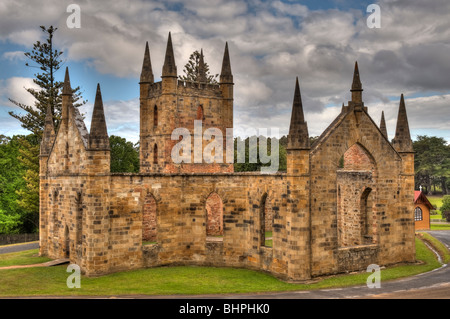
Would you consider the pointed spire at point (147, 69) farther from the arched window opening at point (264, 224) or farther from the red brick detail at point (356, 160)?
the red brick detail at point (356, 160)

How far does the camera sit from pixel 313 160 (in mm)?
21750

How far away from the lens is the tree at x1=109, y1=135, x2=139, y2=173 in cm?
5367

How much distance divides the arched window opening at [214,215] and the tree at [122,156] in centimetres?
2270

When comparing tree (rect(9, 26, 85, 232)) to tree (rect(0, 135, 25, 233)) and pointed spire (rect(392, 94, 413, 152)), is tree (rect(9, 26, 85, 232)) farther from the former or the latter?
pointed spire (rect(392, 94, 413, 152))

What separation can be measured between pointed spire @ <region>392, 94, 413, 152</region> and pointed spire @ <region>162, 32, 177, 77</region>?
1593 centimetres

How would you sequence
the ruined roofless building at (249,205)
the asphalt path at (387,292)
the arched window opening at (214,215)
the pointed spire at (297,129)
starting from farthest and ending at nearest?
the arched window opening at (214,215) < the ruined roofless building at (249,205) < the pointed spire at (297,129) < the asphalt path at (387,292)

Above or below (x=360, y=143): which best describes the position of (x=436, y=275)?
below

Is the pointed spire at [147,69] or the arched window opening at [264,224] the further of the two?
the pointed spire at [147,69]

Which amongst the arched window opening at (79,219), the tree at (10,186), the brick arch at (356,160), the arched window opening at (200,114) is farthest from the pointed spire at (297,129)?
the tree at (10,186)

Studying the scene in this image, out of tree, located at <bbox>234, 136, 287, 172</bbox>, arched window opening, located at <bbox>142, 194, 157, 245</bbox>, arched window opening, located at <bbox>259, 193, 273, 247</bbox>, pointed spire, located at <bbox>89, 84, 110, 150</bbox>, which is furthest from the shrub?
pointed spire, located at <bbox>89, 84, 110, 150</bbox>

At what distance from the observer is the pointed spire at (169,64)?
31.6 meters

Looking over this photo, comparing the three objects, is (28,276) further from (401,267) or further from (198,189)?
(401,267)

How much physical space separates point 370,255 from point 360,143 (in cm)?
630

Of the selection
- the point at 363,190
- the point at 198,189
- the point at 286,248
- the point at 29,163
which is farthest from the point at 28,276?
the point at 29,163
